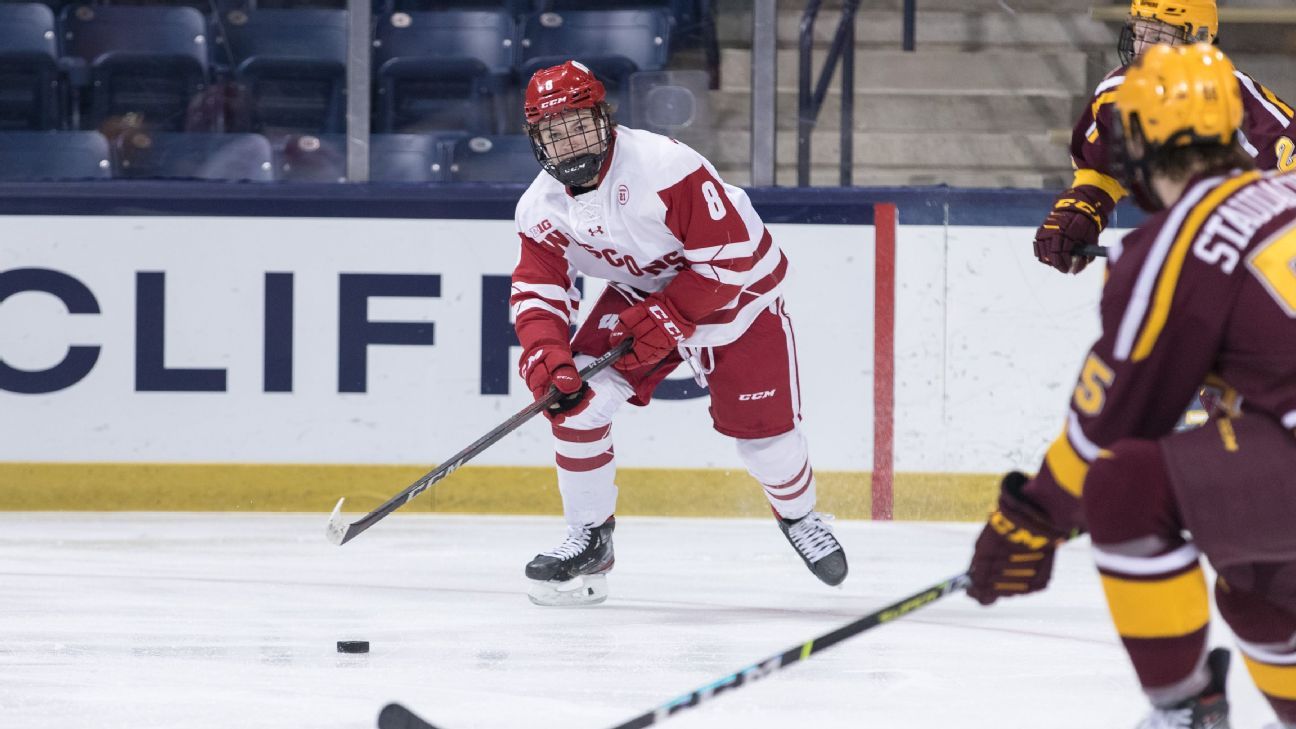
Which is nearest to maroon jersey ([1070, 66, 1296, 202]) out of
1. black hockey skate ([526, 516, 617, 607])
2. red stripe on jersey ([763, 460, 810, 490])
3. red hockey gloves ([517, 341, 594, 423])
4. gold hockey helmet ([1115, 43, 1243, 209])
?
red stripe on jersey ([763, 460, 810, 490])

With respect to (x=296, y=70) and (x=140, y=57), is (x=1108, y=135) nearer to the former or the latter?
(x=296, y=70)

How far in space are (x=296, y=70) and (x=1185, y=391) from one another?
353 centimetres

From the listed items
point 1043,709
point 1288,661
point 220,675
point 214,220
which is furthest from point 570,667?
point 214,220

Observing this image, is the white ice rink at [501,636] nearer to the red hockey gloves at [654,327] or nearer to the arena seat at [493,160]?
the red hockey gloves at [654,327]

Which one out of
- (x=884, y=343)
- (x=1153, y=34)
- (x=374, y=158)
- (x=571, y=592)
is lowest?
(x=571, y=592)

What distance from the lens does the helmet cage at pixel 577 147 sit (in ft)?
10.2

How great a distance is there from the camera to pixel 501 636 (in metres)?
2.99

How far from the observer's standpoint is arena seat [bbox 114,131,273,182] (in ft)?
15.4

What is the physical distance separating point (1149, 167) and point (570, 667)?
4.39ft

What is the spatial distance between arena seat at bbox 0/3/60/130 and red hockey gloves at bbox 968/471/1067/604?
3.63m

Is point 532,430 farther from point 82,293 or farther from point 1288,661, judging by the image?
point 1288,661

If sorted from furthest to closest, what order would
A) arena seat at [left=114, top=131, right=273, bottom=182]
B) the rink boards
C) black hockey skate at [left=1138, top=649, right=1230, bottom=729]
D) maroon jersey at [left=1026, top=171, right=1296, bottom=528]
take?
→ arena seat at [left=114, top=131, right=273, bottom=182], the rink boards, black hockey skate at [left=1138, top=649, right=1230, bottom=729], maroon jersey at [left=1026, top=171, right=1296, bottom=528]

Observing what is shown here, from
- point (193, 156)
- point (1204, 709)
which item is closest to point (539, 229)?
point (193, 156)

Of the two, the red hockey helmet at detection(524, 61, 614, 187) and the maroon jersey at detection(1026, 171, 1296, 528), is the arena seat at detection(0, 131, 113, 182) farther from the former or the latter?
the maroon jersey at detection(1026, 171, 1296, 528)
